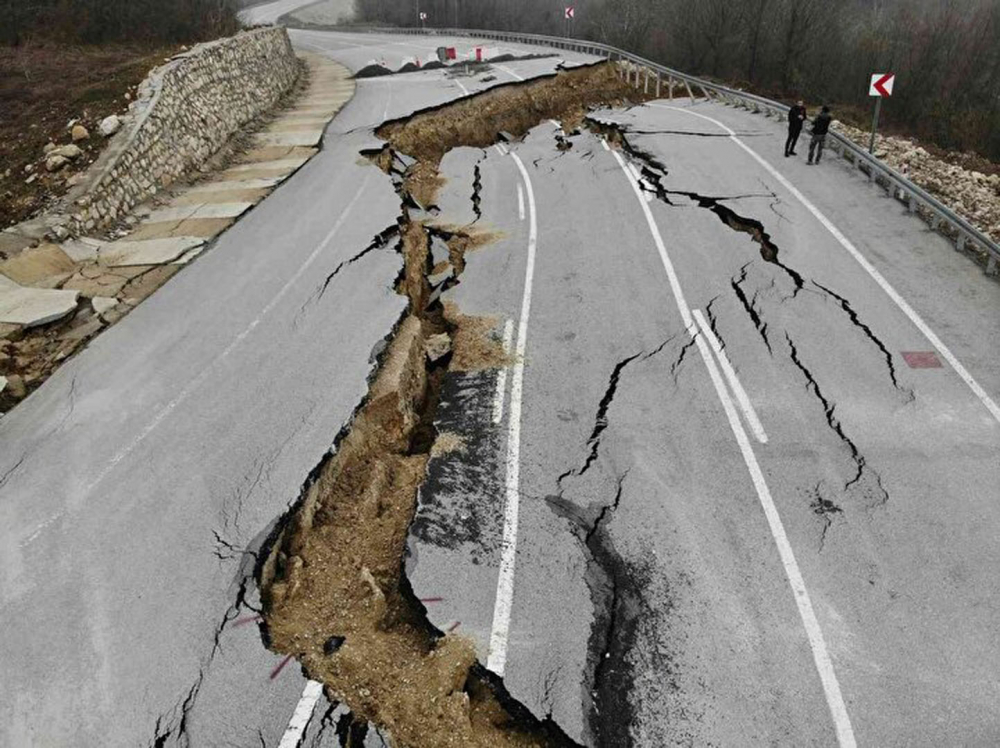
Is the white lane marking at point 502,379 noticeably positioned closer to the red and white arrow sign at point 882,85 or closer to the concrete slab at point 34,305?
the concrete slab at point 34,305

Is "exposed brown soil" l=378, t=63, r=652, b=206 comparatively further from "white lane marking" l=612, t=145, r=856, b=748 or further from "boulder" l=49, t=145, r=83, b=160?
"white lane marking" l=612, t=145, r=856, b=748

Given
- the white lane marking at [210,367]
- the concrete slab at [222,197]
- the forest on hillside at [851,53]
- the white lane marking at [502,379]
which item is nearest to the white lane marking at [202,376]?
the white lane marking at [210,367]

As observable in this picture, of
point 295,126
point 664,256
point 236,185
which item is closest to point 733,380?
point 664,256

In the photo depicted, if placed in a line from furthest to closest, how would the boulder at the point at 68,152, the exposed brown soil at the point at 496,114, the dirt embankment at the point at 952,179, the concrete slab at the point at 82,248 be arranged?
the exposed brown soil at the point at 496,114 < the dirt embankment at the point at 952,179 < the boulder at the point at 68,152 < the concrete slab at the point at 82,248

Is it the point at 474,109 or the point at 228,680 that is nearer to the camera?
the point at 228,680

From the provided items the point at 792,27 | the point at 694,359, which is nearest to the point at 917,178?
the point at 694,359

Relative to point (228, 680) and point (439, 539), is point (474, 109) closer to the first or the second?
point (439, 539)

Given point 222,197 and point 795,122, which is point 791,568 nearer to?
point 795,122
